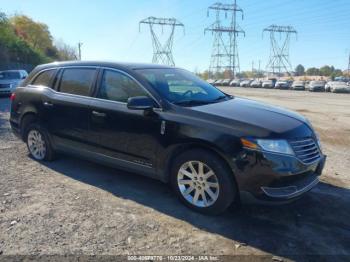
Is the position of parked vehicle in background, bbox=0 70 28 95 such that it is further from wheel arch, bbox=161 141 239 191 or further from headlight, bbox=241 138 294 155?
headlight, bbox=241 138 294 155

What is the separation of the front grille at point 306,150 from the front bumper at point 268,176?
3.5 inches

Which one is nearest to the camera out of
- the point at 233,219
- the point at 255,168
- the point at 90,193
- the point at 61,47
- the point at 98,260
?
the point at 98,260

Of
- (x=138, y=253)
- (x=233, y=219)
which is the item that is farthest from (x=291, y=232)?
(x=138, y=253)

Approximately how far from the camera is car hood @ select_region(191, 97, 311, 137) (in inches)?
150

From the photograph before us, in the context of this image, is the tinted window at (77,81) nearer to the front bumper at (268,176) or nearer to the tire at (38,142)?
the tire at (38,142)

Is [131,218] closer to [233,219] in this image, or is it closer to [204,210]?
[204,210]

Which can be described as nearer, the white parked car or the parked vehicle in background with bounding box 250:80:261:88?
the white parked car

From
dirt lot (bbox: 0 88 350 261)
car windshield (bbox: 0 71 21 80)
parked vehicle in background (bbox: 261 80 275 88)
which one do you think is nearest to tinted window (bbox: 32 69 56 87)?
dirt lot (bbox: 0 88 350 261)

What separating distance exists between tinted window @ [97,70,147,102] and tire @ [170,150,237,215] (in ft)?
3.47

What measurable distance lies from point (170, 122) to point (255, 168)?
1.14 m

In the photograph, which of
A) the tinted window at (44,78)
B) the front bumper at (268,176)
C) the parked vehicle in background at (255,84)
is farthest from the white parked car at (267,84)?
the front bumper at (268,176)

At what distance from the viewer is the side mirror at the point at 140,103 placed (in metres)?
4.20

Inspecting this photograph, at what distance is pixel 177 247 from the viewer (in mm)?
3418

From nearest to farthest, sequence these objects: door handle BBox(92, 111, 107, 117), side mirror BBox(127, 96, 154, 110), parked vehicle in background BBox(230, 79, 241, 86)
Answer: side mirror BBox(127, 96, 154, 110) < door handle BBox(92, 111, 107, 117) < parked vehicle in background BBox(230, 79, 241, 86)
